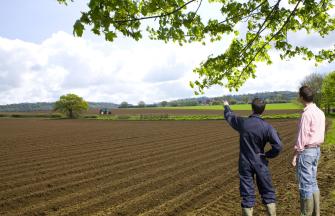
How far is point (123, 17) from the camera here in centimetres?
502

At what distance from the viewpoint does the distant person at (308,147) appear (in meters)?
5.79

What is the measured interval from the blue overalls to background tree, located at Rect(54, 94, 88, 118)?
271ft

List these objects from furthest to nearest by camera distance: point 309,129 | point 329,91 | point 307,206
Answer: point 329,91 < point 307,206 < point 309,129

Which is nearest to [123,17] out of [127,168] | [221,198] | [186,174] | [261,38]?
[261,38]

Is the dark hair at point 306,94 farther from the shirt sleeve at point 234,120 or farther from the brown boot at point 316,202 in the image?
the brown boot at point 316,202

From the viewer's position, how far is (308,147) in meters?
5.82

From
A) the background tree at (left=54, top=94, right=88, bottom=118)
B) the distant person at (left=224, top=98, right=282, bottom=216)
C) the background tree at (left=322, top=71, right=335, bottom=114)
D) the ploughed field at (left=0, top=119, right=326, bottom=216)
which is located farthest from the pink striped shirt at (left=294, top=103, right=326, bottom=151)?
the background tree at (left=54, top=94, right=88, bottom=118)

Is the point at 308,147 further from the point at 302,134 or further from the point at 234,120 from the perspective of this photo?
the point at 234,120

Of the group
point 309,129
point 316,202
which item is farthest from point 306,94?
point 316,202

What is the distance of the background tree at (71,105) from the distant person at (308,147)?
272 ft

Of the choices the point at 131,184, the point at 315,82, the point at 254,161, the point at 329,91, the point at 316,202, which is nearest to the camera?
the point at 254,161

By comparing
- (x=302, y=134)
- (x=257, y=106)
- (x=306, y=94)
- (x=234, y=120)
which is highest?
(x=306, y=94)

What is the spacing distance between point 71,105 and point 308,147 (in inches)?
3291

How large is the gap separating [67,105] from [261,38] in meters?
81.8
